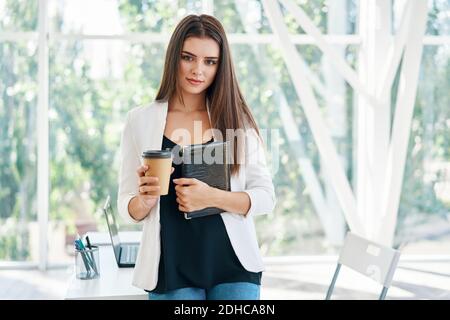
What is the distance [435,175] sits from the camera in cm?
566

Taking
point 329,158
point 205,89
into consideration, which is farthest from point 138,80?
point 205,89

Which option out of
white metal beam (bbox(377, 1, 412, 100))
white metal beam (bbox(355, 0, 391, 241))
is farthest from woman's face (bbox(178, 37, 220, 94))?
white metal beam (bbox(355, 0, 391, 241))

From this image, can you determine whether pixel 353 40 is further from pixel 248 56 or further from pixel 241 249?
pixel 241 249

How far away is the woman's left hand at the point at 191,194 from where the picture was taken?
1.70 meters

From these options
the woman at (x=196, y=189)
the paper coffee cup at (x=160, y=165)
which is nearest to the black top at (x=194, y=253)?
the woman at (x=196, y=189)

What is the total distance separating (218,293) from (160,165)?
40 centimetres

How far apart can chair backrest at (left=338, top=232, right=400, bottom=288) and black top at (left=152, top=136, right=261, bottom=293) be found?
23.8 inches

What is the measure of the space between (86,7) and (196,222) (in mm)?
3743

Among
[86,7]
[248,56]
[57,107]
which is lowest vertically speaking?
[57,107]

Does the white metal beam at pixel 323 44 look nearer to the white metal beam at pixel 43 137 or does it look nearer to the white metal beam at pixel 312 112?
the white metal beam at pixel 312 112

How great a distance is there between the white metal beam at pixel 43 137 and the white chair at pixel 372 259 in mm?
3264

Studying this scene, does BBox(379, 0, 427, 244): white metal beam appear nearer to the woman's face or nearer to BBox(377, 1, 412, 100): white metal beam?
BBox(377, 1, 412, 100): white metal beam

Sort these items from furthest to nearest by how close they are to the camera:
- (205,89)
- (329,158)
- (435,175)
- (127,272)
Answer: (435,175) → (329,158) → (127,272) → (205,89)

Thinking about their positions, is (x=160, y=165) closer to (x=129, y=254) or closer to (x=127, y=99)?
(x=129, y=254)
